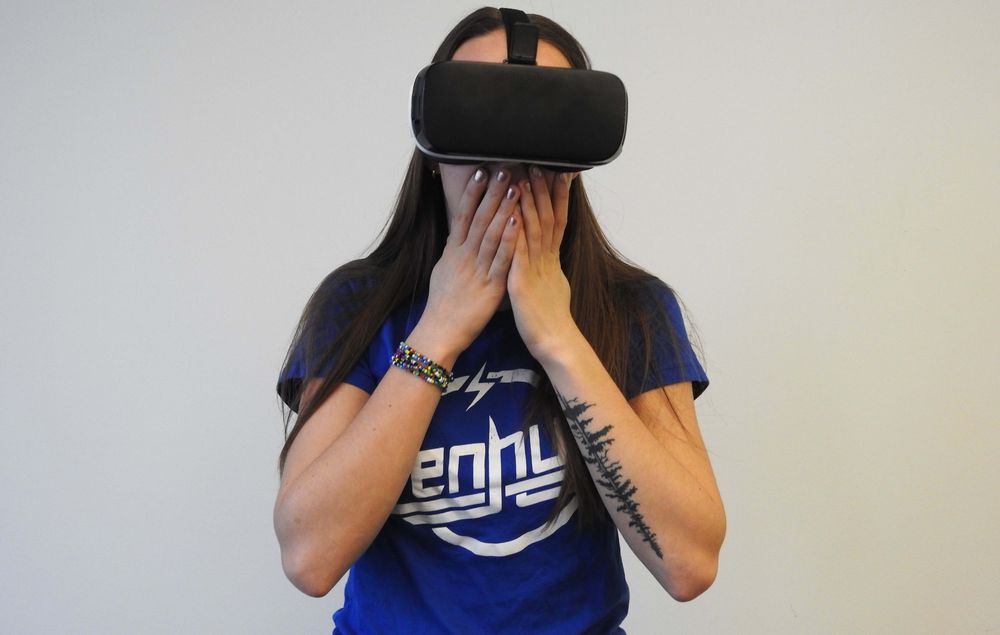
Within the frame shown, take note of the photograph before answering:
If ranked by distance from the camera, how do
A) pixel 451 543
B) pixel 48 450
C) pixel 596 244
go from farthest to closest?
pixel 48 450 < pixel 596 244 < pixel 451 543

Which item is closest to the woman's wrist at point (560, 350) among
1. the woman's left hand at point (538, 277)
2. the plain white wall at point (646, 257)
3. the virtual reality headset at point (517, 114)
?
the woman's left hand at point (538, 277)

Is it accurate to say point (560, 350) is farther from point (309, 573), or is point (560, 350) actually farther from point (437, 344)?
point (309, 573)

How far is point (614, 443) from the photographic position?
0.77 meters

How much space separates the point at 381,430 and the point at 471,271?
0.15 m

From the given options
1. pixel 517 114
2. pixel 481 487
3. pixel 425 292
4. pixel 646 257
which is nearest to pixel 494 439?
pixel 481 487

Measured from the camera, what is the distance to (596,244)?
2.95 ft

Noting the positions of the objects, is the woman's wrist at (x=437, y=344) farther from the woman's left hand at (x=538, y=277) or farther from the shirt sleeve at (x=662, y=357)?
Result: the shirt sleeve at (x=662, y=357)

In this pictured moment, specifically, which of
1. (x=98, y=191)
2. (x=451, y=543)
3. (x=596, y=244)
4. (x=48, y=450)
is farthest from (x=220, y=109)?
(x=451, y=543)

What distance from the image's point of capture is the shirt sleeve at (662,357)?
845 millimetres

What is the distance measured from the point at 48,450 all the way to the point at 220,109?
0.52 metres

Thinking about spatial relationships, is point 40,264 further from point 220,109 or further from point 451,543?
point 451,543

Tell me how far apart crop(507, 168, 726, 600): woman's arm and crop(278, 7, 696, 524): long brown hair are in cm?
4

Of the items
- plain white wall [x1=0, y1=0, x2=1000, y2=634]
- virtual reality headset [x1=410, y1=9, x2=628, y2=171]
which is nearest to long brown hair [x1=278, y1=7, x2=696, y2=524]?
virtual reality headset [x1=410, y1=9, x2=628, y2=171]

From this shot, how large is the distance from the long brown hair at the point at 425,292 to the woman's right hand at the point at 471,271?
7cm
